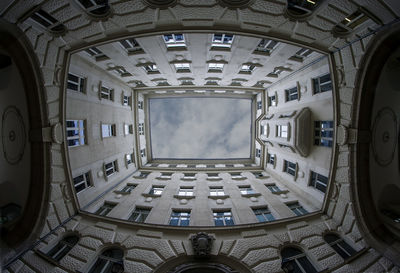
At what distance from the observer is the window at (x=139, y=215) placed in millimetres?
13409

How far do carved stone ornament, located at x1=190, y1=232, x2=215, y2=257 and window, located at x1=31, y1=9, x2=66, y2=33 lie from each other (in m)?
15.5

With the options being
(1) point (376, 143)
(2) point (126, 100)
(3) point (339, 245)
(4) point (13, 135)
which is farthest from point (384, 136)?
(2) point (126, 100)

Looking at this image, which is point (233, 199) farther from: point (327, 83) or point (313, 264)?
point (327, 83)

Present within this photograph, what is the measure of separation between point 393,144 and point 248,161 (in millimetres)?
18633

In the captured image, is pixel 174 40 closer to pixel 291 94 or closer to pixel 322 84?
pixel 322 84

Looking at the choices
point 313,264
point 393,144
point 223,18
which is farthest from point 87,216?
point 393,144

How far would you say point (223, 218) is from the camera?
13.4 metres

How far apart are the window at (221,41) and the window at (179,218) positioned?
1522 cm

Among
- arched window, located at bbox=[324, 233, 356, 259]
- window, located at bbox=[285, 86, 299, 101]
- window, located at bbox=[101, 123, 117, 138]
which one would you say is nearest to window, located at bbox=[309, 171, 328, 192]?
arched window, located at bbox=[324, 233, 356, 259]

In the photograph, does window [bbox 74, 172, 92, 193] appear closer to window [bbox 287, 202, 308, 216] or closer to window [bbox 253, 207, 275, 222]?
window [bbox 253, 207, 275, 222]

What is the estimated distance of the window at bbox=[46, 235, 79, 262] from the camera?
979 centimetres

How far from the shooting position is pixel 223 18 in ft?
36.0

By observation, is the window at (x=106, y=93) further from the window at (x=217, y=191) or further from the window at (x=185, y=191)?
the window at (x=217, y=191)

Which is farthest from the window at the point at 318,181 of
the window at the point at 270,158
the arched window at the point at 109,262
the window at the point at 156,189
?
the arched window at the point at 109,262
